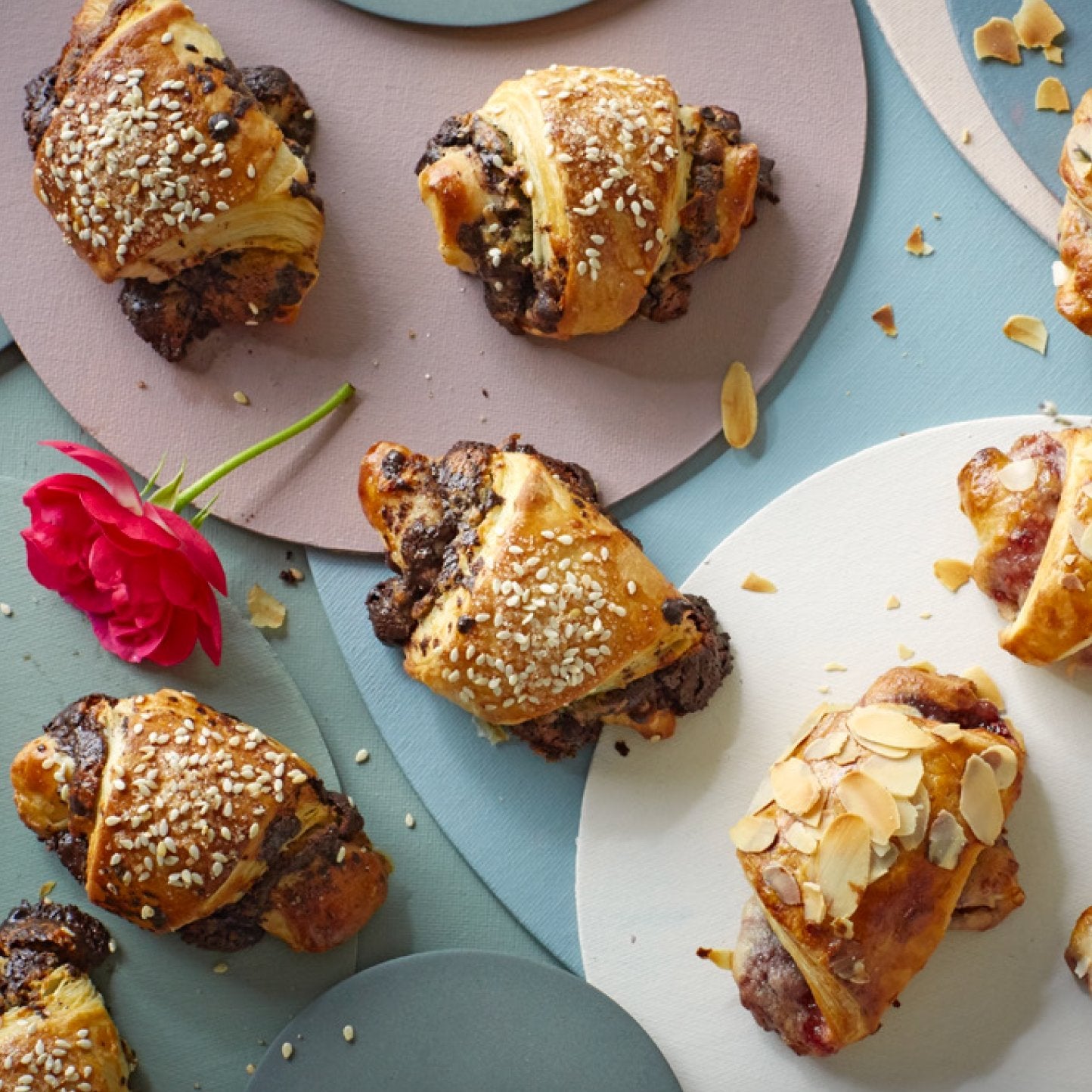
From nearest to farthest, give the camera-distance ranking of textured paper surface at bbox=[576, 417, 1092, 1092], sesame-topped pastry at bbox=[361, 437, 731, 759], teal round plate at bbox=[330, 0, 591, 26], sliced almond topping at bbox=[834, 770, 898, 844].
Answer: sliced almond topping at bbox=[834, 770, 898, 844]
sesame-topped pastry at bbox=[361, 437, 731, 759]
textured paper surface at bbox=[576, 417, 1092, 1092]
teal round plate at bbox=[330, 0, 591, 26]

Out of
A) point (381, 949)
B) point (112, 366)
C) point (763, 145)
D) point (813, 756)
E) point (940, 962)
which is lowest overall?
point (381, 949)

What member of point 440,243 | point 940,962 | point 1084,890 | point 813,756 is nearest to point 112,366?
point 440,243

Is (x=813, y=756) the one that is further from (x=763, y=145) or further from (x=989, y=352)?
(x=763, y=145)

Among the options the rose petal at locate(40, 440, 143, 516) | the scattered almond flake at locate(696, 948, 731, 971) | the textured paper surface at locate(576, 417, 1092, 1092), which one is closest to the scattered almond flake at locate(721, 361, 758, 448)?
the textured paper surface at locate(576, 417, 1092, 1092)

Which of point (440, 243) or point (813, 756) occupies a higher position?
point (440, 243)

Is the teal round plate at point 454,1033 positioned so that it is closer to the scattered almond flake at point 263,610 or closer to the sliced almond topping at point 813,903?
the sliced almond topping at point 813,903

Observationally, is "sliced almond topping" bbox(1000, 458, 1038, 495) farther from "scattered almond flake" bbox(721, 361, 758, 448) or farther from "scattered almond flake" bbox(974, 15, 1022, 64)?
"scattered almond flake" bbox(974, 15, 1022, 64)

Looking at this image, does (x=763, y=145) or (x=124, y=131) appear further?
(x=763, y=145)
